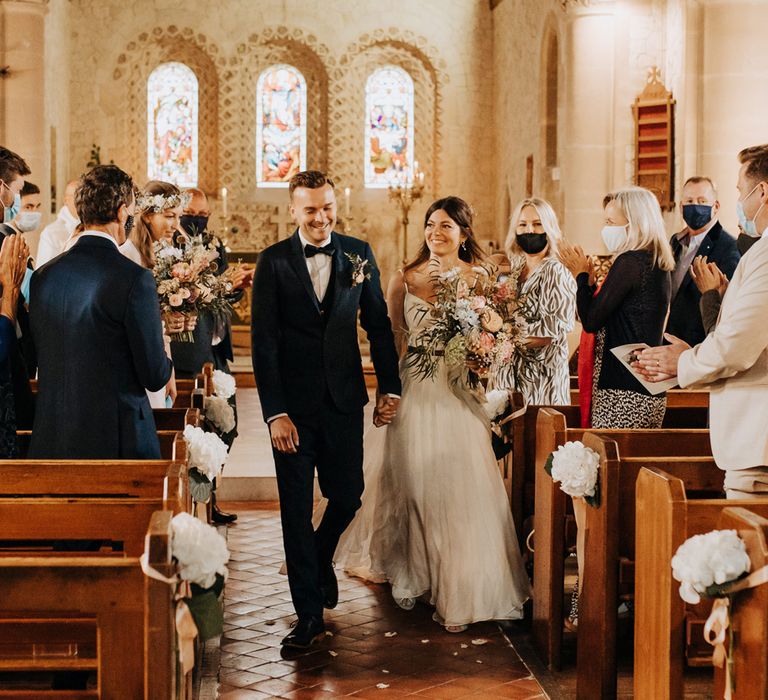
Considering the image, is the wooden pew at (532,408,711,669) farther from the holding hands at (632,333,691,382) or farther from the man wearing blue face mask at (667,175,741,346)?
the man wearing blue face mask at (667,175,741,346)

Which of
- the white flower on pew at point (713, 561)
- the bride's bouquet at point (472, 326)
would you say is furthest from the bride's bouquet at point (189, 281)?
the white flower on pew at point (713, 561)

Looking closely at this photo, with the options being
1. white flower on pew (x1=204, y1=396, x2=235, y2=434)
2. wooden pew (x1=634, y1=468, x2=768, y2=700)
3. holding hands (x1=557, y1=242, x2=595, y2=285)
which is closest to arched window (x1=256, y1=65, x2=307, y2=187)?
white flower on pew (x1=204, y1=396, x2=235, y2=434)

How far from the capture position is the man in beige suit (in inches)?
124

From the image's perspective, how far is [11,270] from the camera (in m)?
3.61

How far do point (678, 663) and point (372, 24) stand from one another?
15.5 m

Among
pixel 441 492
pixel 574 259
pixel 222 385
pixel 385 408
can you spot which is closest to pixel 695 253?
pixel 574 259

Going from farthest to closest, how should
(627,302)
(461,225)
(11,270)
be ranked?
(461,225) → (627,302) → (11,270)

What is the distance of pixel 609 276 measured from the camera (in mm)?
4586

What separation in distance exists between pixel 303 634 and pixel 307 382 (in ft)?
3.23

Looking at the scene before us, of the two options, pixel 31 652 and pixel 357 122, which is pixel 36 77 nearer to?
pixel 357 122

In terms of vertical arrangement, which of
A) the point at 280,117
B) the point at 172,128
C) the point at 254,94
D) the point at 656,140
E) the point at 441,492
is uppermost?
the point at 254,94

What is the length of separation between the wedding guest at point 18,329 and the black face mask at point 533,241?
2.40 meters

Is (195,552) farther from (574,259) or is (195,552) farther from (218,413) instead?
(218,413)

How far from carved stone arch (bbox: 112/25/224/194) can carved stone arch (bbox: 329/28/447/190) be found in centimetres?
193
